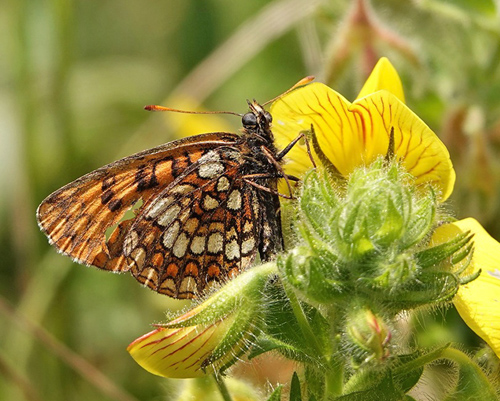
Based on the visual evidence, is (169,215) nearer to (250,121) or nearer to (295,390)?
(250,121)

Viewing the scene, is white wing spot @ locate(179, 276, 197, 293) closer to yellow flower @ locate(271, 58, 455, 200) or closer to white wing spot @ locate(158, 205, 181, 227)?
white wing spot @ locate(158, 205, 181, 227)

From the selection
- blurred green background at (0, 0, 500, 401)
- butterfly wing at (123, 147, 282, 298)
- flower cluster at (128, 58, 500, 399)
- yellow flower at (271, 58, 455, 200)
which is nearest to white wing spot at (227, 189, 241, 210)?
butterfly wing at (123, 147, 282, 298)

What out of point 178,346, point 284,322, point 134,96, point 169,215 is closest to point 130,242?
point 169,215

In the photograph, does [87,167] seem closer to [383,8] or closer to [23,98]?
[23,98]

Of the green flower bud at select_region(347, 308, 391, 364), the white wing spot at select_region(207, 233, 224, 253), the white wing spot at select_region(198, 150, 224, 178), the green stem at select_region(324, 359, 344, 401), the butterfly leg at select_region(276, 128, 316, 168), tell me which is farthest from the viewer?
the white wing spot at select_region(198, 150, 224, 178)

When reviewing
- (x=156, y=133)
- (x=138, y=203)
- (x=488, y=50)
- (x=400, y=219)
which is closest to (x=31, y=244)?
(x=156, y=133)

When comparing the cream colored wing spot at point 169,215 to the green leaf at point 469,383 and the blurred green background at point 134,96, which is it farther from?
the green leaf at point 469,383
